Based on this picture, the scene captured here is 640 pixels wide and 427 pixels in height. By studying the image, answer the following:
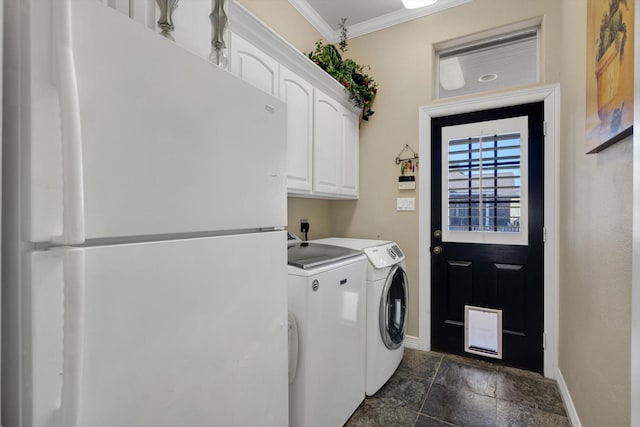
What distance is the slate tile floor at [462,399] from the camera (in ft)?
5.73

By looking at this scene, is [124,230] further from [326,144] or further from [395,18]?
[395,18]

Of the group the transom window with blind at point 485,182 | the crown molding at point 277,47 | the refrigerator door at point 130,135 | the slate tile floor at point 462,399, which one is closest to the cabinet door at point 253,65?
the crown molding at point 277,47

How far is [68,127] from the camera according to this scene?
501 millimetres

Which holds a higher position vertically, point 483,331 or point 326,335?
point 326,335

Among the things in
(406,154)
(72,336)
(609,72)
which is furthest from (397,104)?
(72,336)

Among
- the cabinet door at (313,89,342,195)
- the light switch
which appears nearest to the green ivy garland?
the cabinet door at (313,89,342,195)

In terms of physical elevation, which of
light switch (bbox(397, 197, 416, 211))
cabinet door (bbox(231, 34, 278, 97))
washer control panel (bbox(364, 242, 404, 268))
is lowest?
Result: washer control panel (bbox(364, 242, 404, 268))

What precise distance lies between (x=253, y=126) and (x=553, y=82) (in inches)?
94.5

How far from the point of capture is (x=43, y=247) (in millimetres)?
518

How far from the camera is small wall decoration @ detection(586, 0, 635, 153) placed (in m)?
0.96

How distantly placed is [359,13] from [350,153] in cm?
130

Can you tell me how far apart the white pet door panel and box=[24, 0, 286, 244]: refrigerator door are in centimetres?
225

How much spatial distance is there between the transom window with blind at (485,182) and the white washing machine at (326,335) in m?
1.13

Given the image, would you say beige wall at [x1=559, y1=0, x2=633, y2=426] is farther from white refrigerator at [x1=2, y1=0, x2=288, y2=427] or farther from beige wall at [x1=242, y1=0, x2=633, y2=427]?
white refrigerator at [x1=2, y1=0, x2=288, y2=427]
